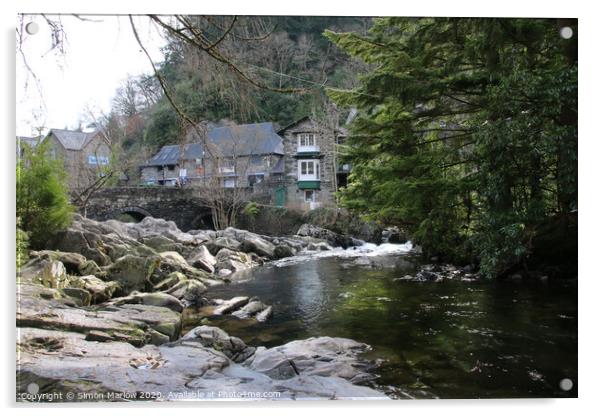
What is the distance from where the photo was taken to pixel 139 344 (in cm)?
322

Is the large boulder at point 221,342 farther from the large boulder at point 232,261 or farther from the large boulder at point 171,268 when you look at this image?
the large boulder at point 171,268

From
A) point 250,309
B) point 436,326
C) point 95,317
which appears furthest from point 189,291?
point 436,326

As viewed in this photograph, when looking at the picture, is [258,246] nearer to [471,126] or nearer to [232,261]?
[232,261]

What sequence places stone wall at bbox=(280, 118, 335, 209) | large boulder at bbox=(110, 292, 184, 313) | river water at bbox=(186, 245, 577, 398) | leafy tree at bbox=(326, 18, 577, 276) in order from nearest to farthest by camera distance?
river water at bbox=(186, 245, 577, 398)
leafy tree at bbox=(326, 18, 577, 276)
stone wall at bbox=(280, 118, 335, 209)
large boulder at bbox=(110, 292, 184, 313)

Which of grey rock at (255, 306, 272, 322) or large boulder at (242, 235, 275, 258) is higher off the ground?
large boulder at (242, 235, 275, 258)

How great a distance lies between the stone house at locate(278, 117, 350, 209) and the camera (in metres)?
3.51

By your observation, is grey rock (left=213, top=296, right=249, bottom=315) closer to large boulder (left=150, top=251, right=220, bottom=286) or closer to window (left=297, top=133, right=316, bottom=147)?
large boulder (left=150, top=251, right=220, bottom=286)

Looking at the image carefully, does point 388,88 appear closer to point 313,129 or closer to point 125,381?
point 313,129

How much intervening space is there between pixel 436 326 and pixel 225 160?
6.56 feet

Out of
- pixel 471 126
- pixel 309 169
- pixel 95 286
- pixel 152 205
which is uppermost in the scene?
pixel 471 126

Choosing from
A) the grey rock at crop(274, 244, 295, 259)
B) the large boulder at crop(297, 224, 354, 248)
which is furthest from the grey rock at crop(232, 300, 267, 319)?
the grey rock at crop(274, 244, 295, 259)

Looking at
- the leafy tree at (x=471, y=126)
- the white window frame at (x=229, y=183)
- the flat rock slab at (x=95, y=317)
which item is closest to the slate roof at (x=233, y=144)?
the white window frame at (x=229, y=183)

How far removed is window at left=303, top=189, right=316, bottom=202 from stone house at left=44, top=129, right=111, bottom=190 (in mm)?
1511

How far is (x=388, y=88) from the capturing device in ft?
13.7
